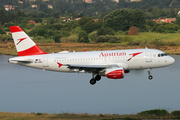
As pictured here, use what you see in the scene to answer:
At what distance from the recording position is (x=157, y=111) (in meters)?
44.1

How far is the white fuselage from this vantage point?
5297 cm

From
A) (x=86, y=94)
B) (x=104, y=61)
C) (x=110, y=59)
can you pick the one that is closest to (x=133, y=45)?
(x=86, y=94)

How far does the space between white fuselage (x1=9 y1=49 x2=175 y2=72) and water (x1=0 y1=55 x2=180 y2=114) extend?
20.0 ft

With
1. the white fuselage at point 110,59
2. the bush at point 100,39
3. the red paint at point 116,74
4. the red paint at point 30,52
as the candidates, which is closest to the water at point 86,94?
the red paint at point 116,74

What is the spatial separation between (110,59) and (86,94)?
9.89 m

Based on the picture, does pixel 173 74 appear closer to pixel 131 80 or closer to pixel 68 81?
pixel 131 80

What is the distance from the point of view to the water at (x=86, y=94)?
170ft

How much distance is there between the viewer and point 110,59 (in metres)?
53.1

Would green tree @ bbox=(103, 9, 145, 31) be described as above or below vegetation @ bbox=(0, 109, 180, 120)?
above

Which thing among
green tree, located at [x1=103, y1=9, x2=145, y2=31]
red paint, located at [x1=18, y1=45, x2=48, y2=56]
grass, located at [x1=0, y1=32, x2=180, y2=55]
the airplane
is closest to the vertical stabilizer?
red paint, located at [x1=18, y1=45, x2=48, y2=56]

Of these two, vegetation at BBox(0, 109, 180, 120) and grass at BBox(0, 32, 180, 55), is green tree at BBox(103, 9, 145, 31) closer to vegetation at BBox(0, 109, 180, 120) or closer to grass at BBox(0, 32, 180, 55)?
grass at BBox(0, 32, 180, 55)

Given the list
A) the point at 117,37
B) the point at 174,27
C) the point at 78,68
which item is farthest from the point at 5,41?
the point at 78,68

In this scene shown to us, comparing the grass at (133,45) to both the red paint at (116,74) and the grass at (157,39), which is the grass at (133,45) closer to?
the grass at (157,39)

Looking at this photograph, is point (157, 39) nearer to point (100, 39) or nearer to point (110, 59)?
point (100, 39)
